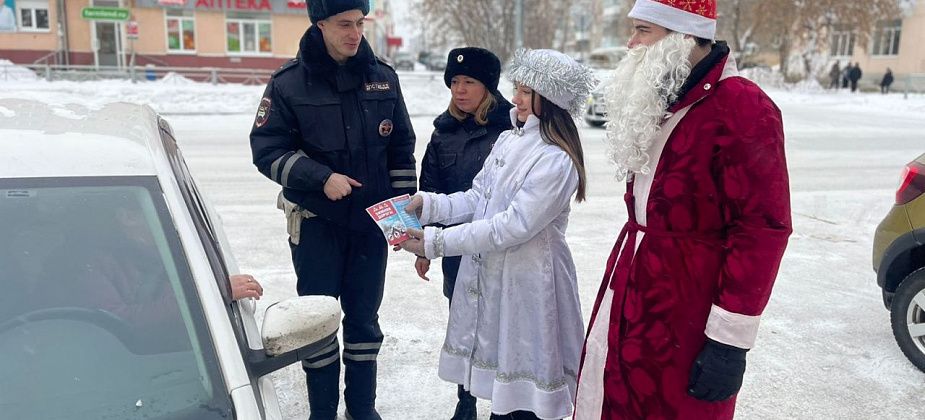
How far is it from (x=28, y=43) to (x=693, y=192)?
34.5m

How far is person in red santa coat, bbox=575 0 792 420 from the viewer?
73.4 inches

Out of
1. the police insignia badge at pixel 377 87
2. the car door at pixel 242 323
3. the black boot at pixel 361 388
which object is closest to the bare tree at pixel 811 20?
the police insignia badge at pixel 377 87

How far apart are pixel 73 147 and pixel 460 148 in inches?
68.7

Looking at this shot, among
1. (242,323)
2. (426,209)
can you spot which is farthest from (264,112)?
(242,323)

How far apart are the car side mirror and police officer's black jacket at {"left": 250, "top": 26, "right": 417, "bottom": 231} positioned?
36.4 inches

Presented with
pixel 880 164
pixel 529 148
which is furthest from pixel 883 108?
pixel 529 148

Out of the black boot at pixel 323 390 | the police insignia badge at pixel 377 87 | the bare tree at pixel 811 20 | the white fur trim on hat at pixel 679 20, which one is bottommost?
the black boot at pixel 323 390

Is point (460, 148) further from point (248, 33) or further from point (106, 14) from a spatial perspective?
point (248, 33)

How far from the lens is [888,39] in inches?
1638

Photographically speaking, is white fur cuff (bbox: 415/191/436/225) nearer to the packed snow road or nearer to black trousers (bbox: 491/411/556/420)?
black trousers (bbox: 491/411/556/420)

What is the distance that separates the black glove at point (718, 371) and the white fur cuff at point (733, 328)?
0.07 feet

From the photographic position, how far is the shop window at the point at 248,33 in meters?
31.3

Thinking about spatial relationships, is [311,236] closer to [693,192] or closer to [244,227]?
[693,192]

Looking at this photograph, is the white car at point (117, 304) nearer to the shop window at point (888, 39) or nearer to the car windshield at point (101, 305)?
the car windshield at point (101, 305)
